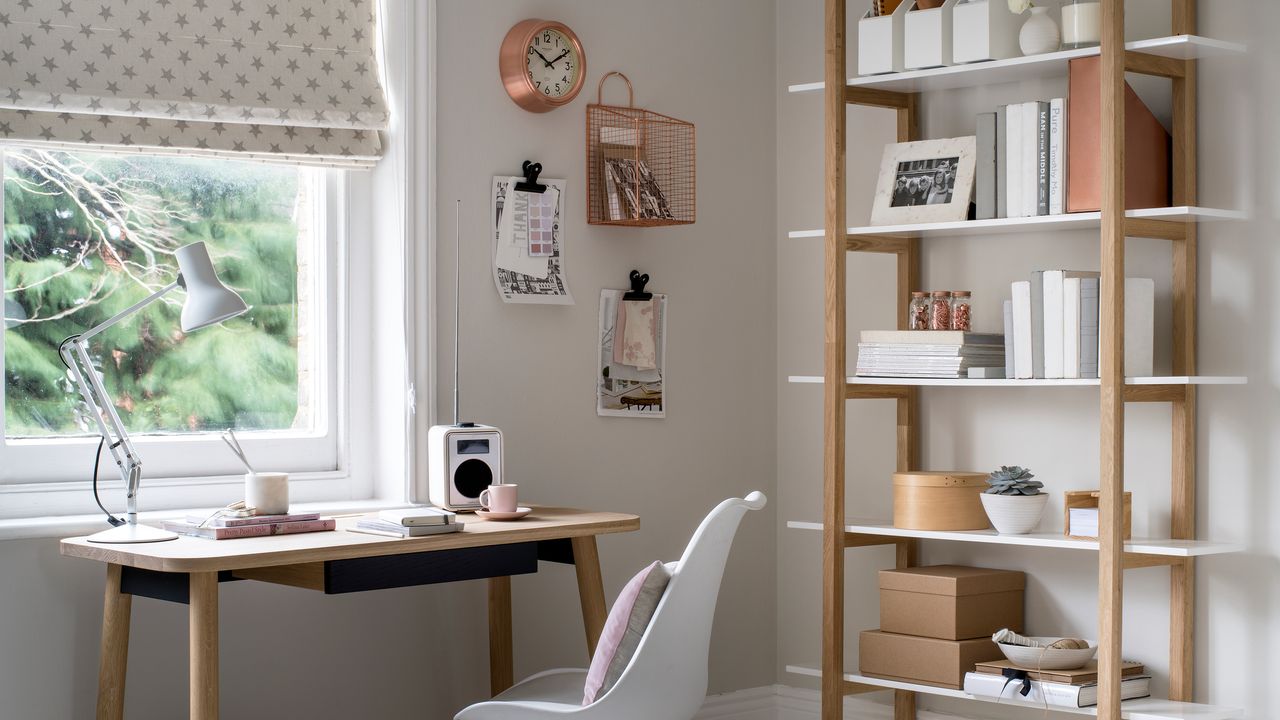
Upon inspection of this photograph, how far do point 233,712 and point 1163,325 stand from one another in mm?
2245

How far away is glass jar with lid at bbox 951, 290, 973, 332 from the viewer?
10.4ft

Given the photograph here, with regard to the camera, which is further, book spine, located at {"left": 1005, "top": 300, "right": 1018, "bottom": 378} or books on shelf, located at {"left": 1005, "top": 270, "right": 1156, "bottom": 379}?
book spine, located at {"left": 1005, "top": 300, "right": 1018, "bottom": 378}

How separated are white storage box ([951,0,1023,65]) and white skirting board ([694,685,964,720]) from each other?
173cm

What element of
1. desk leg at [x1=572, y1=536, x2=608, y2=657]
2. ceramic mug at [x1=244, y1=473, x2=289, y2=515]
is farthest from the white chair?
ceramic mug at [x1=244, y1=473, x2=289, y2=515]

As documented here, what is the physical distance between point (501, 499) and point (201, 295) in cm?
73

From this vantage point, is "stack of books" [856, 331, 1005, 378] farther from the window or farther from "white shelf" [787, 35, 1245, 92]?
the window

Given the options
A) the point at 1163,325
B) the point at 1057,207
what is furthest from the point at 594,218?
the point at 1163,325

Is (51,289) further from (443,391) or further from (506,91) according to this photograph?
(506,91)

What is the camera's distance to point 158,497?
114 inches

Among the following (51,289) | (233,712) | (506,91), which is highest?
(506,91)

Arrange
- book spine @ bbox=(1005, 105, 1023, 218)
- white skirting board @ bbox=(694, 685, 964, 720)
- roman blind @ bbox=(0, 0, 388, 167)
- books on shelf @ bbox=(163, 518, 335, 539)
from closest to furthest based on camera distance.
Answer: books on shelf @ bbox=(163, 518, 335, 539)
roman blind @ bbox=(0, 0, 388, 167)
book spine @ bbox=(1005, 105, 1023, 218)
white skirting board @ bbox=(694, 685, 964, 720)

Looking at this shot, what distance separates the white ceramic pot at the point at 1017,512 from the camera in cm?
303

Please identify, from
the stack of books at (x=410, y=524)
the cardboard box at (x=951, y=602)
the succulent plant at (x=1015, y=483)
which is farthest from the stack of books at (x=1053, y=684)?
the stack of books at (x=410, y=524)

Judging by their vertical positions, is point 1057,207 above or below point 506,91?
below
